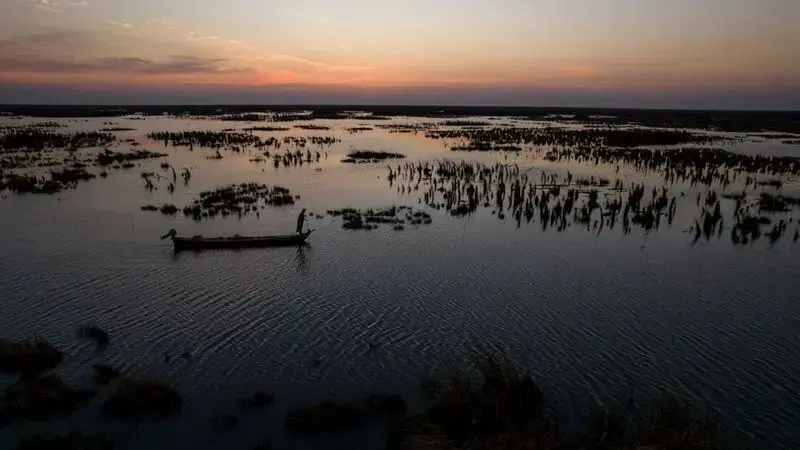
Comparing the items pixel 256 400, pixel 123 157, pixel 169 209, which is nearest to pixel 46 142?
pixel 123 157

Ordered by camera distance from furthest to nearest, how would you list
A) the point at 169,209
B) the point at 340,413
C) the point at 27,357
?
the point at 169,209
the point at 27,357
the point at 340,413

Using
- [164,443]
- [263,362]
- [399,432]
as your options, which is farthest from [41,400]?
[399,432]

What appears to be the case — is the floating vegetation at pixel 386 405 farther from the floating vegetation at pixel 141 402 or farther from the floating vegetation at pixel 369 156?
the floating vegetation at pixel 369 156

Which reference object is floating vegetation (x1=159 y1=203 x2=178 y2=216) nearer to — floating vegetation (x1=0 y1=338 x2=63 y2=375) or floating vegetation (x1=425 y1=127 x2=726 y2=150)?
floating vegetation (x1=0 y1=338 x2=63 y2=375)

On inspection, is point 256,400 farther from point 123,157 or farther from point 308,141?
point 308,141

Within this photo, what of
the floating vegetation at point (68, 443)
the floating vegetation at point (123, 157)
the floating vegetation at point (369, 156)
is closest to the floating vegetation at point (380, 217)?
the floating vegetation at point (68, 443)

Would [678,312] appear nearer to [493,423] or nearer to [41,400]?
[493,423]
